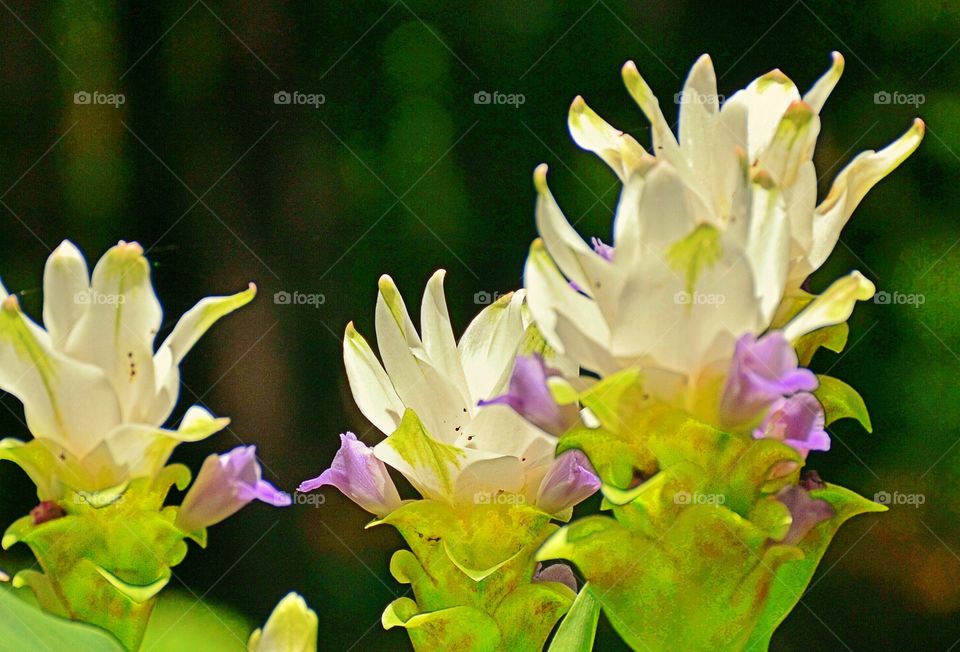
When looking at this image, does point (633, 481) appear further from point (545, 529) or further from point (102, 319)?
point (102, 319)

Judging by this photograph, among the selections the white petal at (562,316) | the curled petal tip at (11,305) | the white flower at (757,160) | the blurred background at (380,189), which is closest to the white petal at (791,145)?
the white flower at (757,160)

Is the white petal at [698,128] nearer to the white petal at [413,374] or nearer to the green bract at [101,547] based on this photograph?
the white petal at [413,374]

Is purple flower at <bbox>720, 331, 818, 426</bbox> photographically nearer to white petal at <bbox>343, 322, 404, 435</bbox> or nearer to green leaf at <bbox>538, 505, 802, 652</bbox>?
green leaf at <bbox>538, 505, 802, 652</bbox>

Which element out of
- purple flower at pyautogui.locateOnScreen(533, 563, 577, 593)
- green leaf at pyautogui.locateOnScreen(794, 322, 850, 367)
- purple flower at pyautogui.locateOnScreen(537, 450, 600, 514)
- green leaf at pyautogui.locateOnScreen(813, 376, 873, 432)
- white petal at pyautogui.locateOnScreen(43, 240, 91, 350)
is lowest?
purple flower at pyautogui.locateOnScreen(533, 563, 577, 593)

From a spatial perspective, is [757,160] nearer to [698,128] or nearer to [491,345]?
[698,128]

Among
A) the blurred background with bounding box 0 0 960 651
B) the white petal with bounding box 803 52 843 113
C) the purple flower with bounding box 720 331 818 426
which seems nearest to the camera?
the purple flower with bounding box 720 331 818 426

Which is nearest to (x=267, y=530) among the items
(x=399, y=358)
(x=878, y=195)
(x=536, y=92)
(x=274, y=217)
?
(x=274, y=217)

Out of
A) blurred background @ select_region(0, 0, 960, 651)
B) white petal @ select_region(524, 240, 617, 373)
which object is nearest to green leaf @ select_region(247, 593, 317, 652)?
white petal @ select_region(524, 240, 617, 373)
